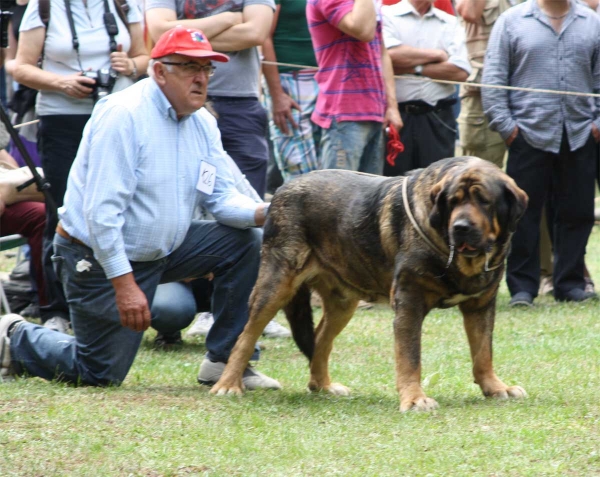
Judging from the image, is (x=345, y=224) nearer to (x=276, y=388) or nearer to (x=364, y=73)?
(x=276, y=388)

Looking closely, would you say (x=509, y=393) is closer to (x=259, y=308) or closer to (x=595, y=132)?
(x=259, y=308)

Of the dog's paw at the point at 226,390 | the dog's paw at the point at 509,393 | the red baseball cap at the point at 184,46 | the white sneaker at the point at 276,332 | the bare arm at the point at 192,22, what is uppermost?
the red baseball cap at the point at 184,46

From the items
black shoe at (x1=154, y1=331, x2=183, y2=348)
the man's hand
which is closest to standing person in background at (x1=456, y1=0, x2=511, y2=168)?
black shoe at (x1=154, y1=331, x2=183, y2=348)

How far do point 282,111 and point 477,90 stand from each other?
1.98m

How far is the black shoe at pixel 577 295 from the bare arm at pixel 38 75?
423 cm

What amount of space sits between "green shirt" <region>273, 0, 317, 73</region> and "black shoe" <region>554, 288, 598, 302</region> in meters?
2.79

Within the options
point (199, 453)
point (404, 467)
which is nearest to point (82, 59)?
point (199, 453)

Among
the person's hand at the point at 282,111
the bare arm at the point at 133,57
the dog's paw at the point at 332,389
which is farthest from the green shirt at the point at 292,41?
the dog's paw at the point at 332,389

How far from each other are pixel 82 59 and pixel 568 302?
4303mm

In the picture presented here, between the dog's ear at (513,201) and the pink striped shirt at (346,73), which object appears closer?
the dog's ear at (513,201)

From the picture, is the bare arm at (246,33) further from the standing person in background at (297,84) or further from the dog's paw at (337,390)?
the dog's paw at (337,390)

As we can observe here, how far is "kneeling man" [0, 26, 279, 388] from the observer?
532cm

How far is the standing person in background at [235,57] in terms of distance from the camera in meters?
7.19

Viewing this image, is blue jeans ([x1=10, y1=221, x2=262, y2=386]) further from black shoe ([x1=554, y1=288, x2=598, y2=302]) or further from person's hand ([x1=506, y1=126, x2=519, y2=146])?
black shoe ([x1=554, y1=288, x2=598, y2=302])
